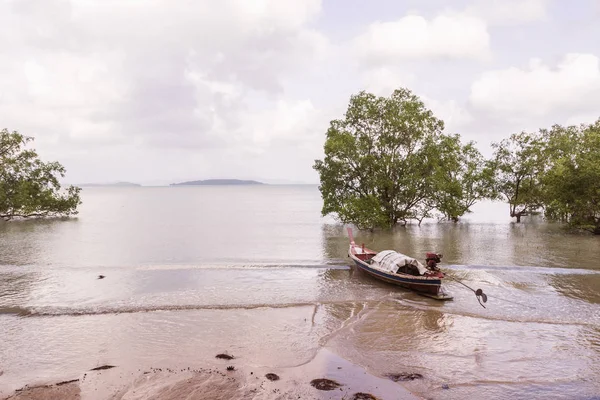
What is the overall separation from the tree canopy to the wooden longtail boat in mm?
19369

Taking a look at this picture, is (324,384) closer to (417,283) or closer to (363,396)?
(363,396)

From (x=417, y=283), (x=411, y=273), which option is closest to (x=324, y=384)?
(x=417, y=283)

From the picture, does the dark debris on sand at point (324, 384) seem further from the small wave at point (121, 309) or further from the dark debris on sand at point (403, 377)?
the small wave at point (121, 309)

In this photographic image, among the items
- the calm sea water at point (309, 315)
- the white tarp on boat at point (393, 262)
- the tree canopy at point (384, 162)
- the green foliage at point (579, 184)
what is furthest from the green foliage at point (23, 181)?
the green foliage at point (579, 184)

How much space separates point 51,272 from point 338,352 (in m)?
23.8

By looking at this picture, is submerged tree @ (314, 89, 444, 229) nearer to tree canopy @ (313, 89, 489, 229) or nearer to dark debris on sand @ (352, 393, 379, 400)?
tree canopy @ (313, 89, 489, 229)

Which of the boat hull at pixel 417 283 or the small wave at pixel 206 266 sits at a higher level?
the boat hull at pixel 417 283

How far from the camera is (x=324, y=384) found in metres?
12.0

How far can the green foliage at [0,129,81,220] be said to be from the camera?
178 feet

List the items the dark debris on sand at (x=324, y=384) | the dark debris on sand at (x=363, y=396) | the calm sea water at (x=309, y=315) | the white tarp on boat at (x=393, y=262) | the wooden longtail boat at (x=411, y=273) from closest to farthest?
the dark debris on sand at (x=363, y=396) < the dark debris on sand at (x=324, y=384) < the calm sea water at (x=309, y=315) < the wooden longtail boat at (x=411, y=273) < the white tarp on boat at (x=393, y=262)

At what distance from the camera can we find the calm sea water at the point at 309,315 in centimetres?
1338

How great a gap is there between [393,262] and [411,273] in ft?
4.01

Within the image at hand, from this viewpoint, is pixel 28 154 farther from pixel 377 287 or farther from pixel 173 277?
pixel 377 287

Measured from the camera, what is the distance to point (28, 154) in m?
56.2
